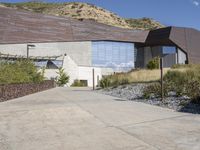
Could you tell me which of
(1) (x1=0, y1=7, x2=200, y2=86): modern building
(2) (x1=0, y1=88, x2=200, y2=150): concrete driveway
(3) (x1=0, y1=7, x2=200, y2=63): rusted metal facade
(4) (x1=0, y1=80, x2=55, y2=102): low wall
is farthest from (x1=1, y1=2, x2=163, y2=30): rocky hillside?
(2) (x1=0, y1=88, x2=200, y2=150): concrete driveway

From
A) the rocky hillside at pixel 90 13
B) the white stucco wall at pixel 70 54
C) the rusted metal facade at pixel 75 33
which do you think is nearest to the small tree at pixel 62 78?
the white stucco wall at pixel 70 54

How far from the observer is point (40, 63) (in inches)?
2667

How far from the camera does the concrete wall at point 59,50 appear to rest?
2608 inches

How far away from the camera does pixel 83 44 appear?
238 ft

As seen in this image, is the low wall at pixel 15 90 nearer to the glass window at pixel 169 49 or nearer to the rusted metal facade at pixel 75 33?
the rusted metal facade at pixel 75 33

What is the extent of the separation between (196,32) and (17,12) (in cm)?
3615

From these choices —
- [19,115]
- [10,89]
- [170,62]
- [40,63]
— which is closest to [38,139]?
[19,115]

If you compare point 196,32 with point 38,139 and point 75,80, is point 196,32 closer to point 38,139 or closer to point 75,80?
point 75,80

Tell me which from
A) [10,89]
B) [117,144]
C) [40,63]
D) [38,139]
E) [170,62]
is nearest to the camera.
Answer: [117,144]

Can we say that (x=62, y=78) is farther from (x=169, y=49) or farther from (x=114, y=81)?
(x=114, y=81)

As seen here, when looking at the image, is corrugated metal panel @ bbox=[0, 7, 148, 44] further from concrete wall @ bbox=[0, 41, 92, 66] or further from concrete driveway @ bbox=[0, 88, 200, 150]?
concrete driveway @ bbox=[0, 88, 200, 150]

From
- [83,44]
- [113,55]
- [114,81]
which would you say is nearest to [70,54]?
[83,44]

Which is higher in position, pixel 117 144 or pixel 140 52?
pixel 140 52

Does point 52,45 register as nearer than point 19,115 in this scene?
No
